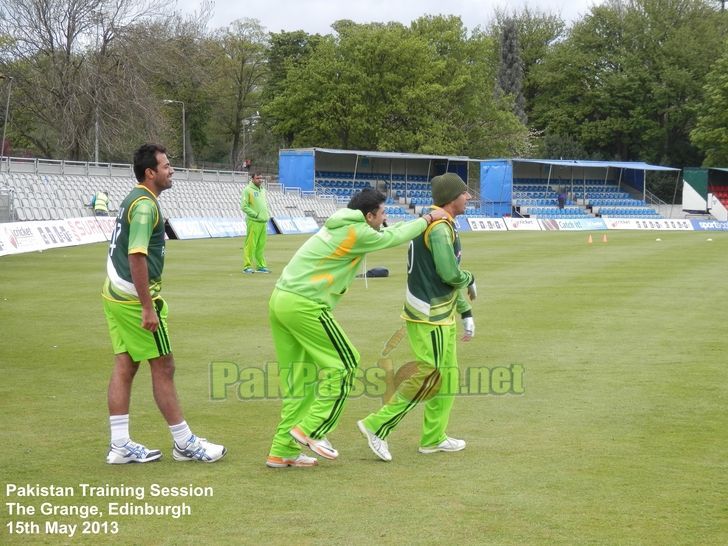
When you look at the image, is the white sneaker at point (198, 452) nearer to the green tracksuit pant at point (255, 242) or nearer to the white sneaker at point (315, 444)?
the white sneaker at point (315, 444)

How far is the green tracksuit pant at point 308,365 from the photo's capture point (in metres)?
6.39

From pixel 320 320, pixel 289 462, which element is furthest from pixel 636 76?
pixel 289 462

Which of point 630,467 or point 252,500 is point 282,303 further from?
point 630,467

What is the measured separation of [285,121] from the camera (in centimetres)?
7731

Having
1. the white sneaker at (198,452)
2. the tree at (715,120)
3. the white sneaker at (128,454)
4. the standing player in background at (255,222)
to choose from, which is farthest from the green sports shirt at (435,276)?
the tree at (715,120)

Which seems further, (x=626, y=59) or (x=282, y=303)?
(x=626, y=59)

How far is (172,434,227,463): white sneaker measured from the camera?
655 centimetres

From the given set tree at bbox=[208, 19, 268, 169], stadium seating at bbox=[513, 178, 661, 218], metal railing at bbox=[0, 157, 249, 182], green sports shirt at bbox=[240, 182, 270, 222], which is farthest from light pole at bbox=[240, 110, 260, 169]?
green sports shirt at bbox=[240, 182, 270, 222]

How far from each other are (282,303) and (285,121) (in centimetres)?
7210

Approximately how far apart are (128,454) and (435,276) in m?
2.34

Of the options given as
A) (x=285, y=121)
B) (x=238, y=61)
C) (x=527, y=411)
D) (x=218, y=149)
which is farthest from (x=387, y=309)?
(x=218, y=149)

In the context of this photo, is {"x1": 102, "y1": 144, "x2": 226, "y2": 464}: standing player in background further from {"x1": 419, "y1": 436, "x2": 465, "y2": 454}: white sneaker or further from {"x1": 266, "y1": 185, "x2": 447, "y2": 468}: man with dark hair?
{"x1": 419, "y1": 436, "x2": 465, "y2": 454}: white sneaker

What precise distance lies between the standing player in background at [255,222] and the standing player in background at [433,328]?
13712mm

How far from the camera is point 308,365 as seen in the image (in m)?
6.65
